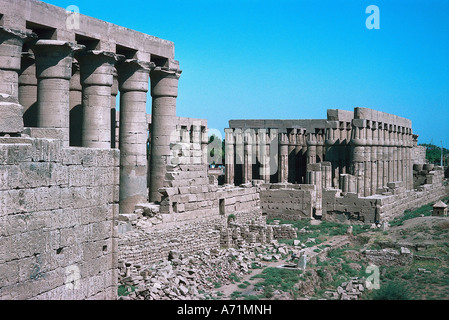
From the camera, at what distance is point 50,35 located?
18859 millimetres

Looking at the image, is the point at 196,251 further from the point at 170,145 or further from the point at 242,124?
the point at 242,124

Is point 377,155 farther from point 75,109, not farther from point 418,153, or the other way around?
point 418,153

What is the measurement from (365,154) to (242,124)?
11.1 metres

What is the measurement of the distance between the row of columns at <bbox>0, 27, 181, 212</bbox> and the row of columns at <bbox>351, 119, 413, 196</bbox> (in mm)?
14796

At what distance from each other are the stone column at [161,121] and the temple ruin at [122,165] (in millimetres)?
54

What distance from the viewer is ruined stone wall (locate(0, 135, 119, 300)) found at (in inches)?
403

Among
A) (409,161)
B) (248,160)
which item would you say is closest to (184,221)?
(248,160)

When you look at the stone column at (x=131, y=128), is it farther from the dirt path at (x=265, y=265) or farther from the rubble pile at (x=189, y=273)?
the dirt path at (x=265, y=265)

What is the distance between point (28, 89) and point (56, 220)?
12033 mm

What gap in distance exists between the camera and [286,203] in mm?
30016

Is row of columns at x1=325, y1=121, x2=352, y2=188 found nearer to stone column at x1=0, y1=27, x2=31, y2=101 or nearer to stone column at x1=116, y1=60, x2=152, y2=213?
stone column at x1=116, y1=60, x2=152, y2=213

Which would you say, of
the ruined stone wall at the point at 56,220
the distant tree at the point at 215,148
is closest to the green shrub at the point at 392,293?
the ruined stone wall at the point at 56,220

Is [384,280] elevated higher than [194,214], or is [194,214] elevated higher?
[194,214]
